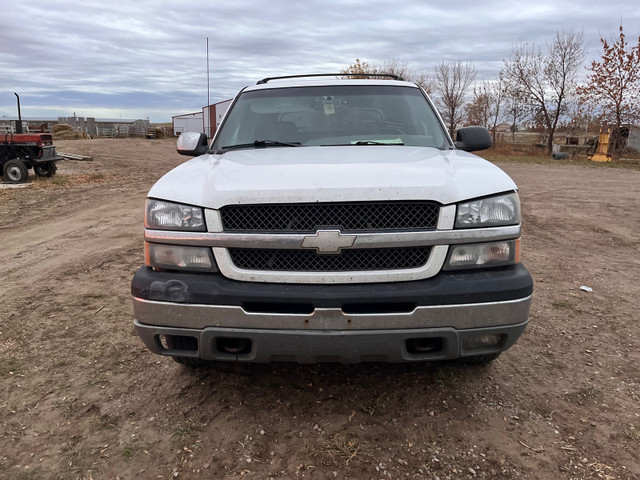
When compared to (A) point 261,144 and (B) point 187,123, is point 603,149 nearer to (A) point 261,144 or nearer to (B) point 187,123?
(A) point 261,144

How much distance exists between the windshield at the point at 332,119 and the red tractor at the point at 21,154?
12.4 metres

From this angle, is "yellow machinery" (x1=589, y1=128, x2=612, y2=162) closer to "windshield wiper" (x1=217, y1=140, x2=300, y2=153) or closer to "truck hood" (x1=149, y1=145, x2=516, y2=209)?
"windshield wiper" (x1=217, y1=140, x2=300, y2=153)

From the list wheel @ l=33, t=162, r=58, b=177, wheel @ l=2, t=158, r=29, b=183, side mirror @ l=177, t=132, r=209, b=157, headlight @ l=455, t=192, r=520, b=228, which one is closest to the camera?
headlight @ l=455, t=192, r=520, b=228

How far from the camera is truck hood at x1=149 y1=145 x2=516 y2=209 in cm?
235

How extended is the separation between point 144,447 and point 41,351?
1.49 metres

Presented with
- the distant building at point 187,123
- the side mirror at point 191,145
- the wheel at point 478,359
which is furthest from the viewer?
the distant building at point 187,123

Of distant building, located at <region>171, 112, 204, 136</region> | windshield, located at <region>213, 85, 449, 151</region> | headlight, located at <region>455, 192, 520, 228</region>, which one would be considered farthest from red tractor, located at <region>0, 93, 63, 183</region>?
distant building, located at <region>171, 112, 204, 136</region>

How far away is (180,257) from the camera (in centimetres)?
246

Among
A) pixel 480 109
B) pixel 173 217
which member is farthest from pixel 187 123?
pixel 173 217

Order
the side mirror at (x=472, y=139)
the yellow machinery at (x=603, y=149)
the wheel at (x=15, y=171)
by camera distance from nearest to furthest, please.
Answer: the side mirror at (x=472, y=139) < the wheel at (x=15, y=171) < the yellow machinery at (x=603, y=149)

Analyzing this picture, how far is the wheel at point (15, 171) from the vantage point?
13711 millimetres

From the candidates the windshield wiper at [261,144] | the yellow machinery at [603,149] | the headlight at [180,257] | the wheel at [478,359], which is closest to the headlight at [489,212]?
the wheel at [478,359]

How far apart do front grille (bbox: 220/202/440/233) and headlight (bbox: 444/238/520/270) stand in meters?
0.19

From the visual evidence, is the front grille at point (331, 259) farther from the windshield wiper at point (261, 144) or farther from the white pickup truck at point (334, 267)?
the windshield wiper at point (261, 144)
